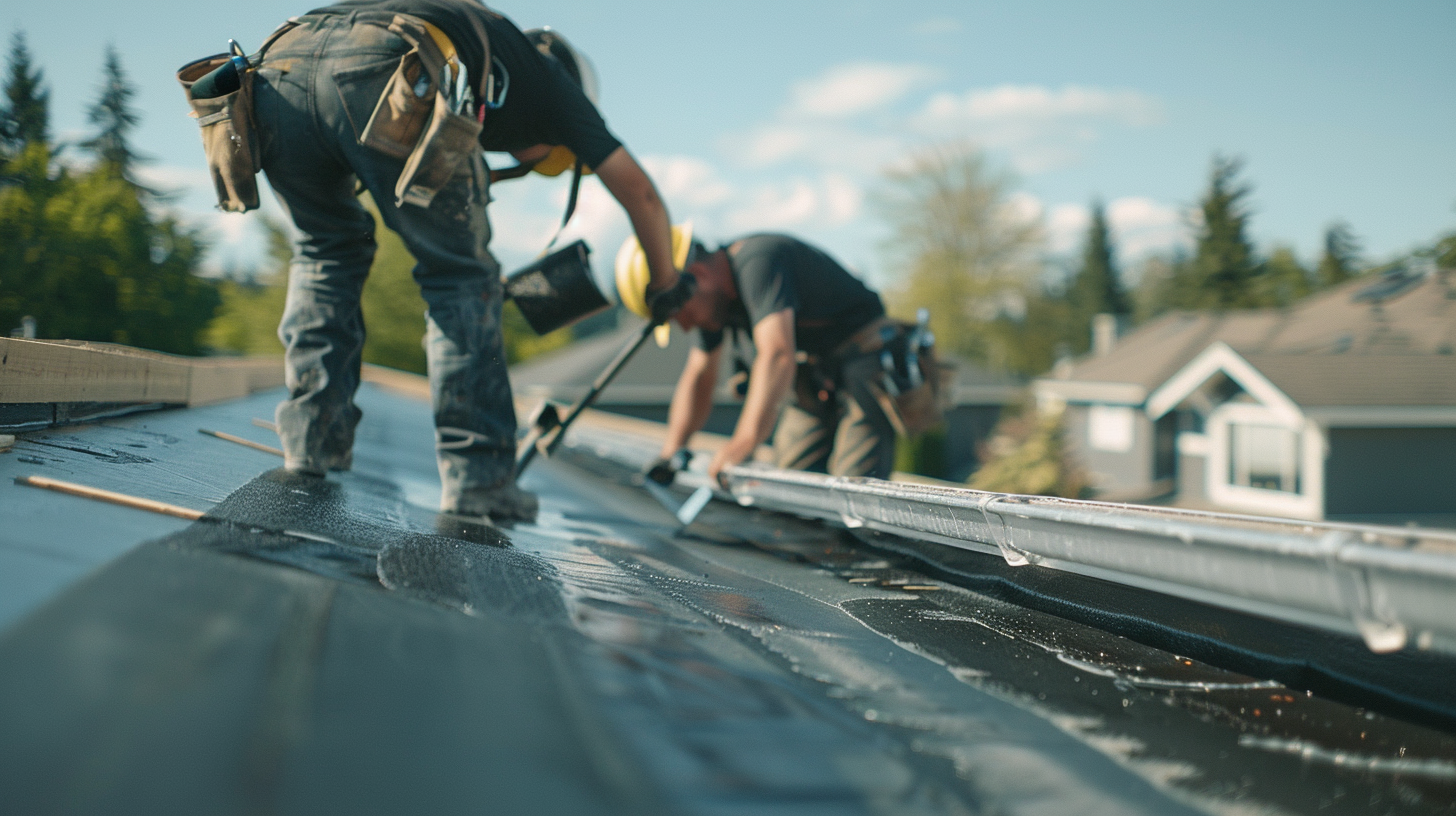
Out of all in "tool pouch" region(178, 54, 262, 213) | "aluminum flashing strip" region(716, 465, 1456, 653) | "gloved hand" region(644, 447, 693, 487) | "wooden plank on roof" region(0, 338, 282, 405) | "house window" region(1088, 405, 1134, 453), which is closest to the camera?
"aluminum flashing strip" region(716, 465, 1456, 653)

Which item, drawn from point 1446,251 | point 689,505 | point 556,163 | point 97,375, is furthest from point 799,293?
point 1446,251

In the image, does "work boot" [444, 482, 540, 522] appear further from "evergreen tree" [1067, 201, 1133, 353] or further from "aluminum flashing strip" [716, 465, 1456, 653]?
"evergreen tree" [1067, 201, 1133, 353]

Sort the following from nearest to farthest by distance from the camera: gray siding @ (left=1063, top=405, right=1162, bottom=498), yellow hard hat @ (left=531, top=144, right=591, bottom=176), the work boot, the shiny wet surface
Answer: the shiny wet surface
the work boot
yellow hard hat @ (left=531, top=144, right=591, bottom=176)
gray siding @ (left=1063, top=405, right=1162, bottom=498)

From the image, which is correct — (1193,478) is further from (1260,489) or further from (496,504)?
(496,504)

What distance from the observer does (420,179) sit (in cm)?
168

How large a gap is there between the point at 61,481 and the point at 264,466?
2.43 ft

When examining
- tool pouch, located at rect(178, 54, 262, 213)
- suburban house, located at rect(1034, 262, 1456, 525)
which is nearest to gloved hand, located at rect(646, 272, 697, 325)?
tool pouch, located at rect(178, 54, 262, 213)

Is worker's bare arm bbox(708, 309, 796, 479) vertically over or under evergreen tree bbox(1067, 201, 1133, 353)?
under

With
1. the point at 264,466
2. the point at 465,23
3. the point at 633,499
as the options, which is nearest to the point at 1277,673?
the point at 465,23

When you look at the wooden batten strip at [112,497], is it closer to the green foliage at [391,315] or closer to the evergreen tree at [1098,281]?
the green foliage at [391,315]

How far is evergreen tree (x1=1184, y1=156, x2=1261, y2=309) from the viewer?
118ft

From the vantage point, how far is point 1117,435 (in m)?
22.0

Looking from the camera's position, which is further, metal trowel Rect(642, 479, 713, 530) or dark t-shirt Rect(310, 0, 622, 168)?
metal trowel Rect(642, 479, 713, 530)

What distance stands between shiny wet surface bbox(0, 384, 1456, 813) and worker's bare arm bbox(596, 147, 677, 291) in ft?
3.26
